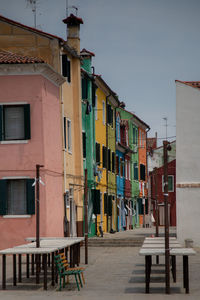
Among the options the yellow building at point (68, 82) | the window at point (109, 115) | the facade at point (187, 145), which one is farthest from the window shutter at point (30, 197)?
the window at point (109, 115)

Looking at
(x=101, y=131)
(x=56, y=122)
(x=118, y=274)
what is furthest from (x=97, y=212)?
(x=118, y=274)

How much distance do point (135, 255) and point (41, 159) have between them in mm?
5165

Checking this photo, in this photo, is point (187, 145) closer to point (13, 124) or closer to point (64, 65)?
point (64, 65)

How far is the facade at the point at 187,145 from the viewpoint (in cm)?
3009

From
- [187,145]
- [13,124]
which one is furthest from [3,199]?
[187,145]

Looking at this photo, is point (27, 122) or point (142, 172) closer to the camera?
point (27, 122)

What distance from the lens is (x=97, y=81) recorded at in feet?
129

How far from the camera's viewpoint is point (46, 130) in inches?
1078

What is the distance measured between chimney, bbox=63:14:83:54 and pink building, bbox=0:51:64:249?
645 cm

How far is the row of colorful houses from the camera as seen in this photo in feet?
88.2

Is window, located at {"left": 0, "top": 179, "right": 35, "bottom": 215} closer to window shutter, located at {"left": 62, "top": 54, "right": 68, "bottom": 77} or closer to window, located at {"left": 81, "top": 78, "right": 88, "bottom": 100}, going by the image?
window shutter, located at {"left": 62, "top": 54, "right": 68, "bottom": 77}

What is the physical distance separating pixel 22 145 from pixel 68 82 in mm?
5963

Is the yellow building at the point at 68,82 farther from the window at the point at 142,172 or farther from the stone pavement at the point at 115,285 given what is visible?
the window at the point at 142,172

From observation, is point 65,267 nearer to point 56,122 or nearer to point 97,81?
point 56,122
